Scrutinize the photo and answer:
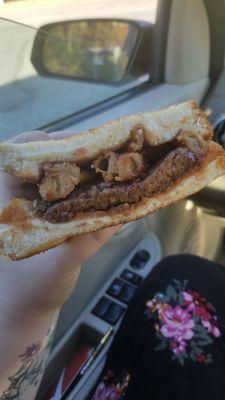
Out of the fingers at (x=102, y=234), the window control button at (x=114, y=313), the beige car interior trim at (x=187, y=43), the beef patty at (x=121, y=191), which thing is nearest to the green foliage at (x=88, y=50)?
the beige car interior trim at (x=187, y=43)

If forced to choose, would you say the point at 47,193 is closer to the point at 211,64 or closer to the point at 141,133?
the point at 141,133

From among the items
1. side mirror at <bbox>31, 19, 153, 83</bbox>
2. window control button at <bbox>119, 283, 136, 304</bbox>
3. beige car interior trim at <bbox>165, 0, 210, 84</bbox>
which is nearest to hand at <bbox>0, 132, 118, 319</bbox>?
window control button at <bbox>119, 283, 136, 304</bbox>

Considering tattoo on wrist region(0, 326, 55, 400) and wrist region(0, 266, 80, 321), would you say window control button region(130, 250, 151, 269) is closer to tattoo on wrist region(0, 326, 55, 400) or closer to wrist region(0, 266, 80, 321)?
tattoo on wrist region(0, 326, 55, 400)

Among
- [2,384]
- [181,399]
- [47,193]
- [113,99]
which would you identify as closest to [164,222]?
[113,99]

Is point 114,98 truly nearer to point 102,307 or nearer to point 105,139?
point 102,307

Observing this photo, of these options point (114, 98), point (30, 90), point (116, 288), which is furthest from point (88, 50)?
point (116, 288)
